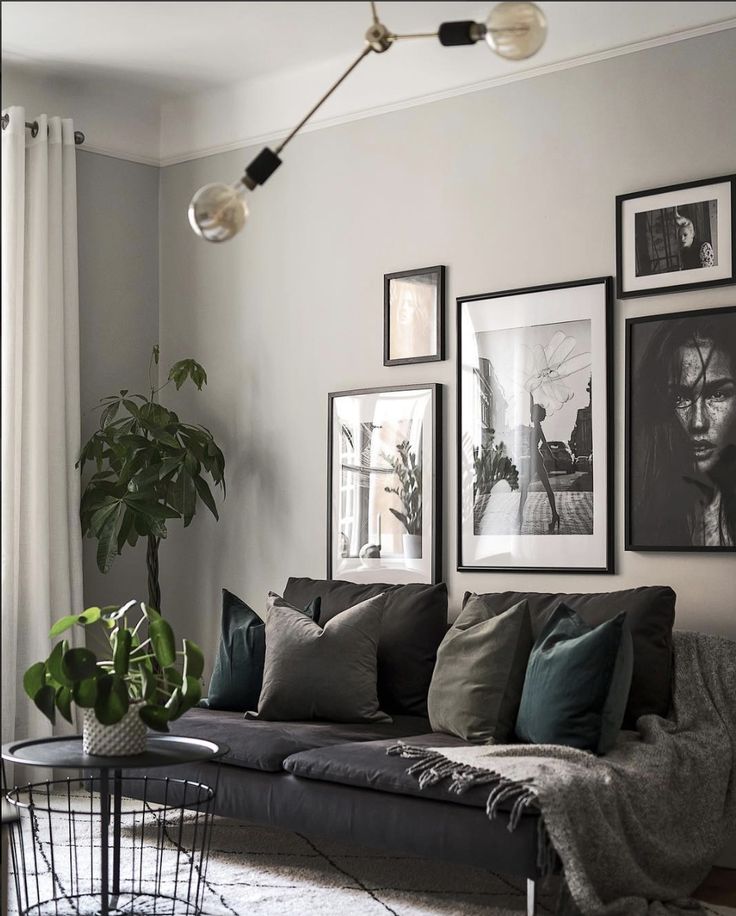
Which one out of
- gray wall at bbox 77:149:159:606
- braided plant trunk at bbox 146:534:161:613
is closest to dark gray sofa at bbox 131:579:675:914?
braided plant trunk at bbox 146:534:161:613

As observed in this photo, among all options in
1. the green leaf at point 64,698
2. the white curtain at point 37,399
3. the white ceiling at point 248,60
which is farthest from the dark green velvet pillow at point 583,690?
the white curtain at point 37,399

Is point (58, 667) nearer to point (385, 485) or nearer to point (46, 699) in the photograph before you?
point (46, 699)

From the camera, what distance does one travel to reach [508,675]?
354 centimetres

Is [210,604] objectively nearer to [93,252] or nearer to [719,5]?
[93,252]

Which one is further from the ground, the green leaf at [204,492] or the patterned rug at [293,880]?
the green leaf at [204,492]

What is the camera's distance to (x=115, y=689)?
285cm

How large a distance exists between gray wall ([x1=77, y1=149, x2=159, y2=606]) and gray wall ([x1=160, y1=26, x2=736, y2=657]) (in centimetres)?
10

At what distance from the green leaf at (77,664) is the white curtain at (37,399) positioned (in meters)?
1.98

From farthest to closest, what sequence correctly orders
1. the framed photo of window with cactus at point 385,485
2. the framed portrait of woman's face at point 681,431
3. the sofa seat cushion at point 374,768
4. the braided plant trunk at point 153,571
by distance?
1. the braided plant trunk at point 153,571
2. the framed photo of window with cactus at point 385,485
3. the framed portrait of woman's face at point 681,431
4. the sofa seat cushion at point 374,768

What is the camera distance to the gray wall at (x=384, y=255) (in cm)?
401

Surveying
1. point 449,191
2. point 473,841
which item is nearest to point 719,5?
point 449,191

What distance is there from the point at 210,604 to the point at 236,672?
1044 mm

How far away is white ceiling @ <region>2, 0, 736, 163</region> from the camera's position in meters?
3.58

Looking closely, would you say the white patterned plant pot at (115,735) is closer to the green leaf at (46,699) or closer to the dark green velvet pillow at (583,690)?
the green leaf at (46,699)
